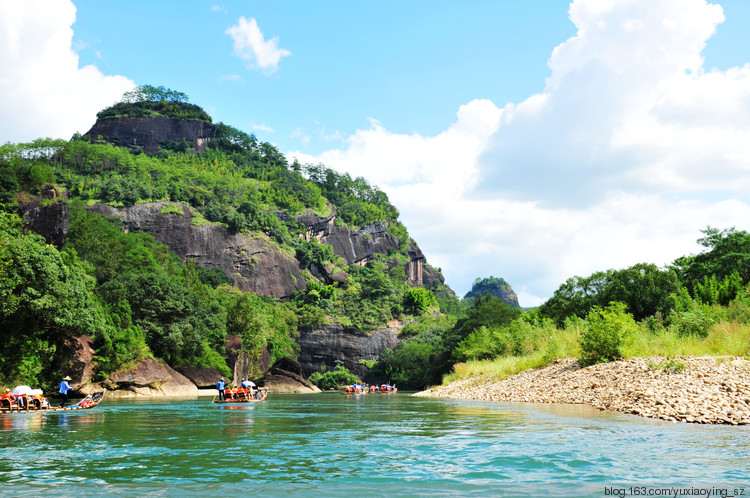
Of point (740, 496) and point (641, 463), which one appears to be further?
point (641, 463)

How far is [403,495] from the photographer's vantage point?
6.86 m

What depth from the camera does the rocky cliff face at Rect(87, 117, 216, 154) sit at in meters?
156

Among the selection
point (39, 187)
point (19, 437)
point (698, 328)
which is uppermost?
point (39, 187)

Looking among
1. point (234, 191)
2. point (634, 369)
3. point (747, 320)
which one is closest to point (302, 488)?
point (634, 369)

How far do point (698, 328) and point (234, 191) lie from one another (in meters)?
126

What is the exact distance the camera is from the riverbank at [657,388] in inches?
570

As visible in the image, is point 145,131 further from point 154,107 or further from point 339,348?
point 339,348

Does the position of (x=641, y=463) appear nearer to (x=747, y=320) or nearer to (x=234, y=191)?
(x=747, y=320)

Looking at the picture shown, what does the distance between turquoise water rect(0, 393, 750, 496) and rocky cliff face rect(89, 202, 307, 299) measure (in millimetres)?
97794

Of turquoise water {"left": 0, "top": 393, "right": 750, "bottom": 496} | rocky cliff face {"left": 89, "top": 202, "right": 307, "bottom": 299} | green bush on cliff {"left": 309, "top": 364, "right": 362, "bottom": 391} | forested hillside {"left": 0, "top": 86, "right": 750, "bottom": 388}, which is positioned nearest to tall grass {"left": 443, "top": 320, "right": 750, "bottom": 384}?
forested hillside {"left": 0, "top": 86, "right": 750, "bottom": 388}

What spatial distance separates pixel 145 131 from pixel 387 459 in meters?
170

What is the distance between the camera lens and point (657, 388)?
17.9 metres

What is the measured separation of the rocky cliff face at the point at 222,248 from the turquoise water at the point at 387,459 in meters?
97.8

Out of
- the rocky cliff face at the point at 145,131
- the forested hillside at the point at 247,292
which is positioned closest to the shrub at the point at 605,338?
the forested hillside at the point at 247,292
